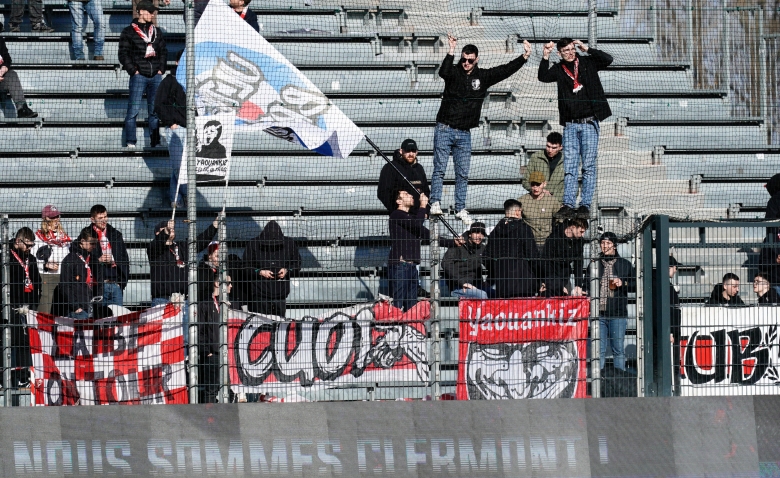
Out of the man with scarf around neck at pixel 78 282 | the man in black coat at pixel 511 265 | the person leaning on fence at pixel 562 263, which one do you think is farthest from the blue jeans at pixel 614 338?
the man with scarf around neck at pixel 78 282

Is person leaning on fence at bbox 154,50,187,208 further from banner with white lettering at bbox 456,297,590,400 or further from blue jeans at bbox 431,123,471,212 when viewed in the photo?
banner with white lettering at bbox 456,297,590,400

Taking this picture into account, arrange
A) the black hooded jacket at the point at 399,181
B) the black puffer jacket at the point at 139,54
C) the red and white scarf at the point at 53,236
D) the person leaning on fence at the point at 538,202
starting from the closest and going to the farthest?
the red and white scarf at the point at 53,236
the person leaning on fence at the point at 538,202
the black hooded jacket at the point at 399,181
the black puffer jacket at the point at 139,54

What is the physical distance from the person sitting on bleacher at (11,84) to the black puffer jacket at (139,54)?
4.81ft

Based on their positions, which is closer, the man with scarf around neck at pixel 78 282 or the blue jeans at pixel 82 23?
the man with scarf around neck at pixel 78 282

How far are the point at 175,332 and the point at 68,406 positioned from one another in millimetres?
1265

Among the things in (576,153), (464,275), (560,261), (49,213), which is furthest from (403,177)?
(49,213)

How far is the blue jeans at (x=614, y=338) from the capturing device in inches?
413

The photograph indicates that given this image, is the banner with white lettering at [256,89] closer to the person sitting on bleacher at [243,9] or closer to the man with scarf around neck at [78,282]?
the man with scarf around neck at [78,282]

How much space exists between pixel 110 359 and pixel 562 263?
4.05 meters

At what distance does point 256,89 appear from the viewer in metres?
12.0

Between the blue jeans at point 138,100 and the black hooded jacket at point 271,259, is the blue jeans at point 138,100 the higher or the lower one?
the higher one

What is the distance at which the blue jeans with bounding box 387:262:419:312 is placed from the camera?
10.3 meters

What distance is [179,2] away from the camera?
1717 centimetres

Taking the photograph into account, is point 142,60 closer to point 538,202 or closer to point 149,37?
point 149,37
